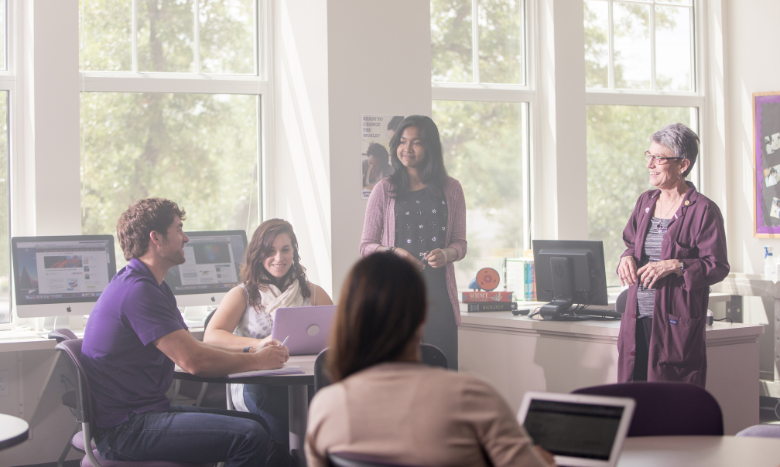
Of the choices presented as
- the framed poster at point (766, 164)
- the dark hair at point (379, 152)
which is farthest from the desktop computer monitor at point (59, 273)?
the framed poster at point (766, 164)

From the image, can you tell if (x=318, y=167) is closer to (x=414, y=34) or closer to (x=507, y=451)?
(x=414, y=34)

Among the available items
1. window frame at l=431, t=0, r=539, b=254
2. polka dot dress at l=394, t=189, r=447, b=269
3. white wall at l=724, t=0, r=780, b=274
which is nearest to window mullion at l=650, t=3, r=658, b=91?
white wall at l=724, t=0, r=780, b=274

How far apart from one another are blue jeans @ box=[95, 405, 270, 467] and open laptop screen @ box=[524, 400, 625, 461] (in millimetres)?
1291

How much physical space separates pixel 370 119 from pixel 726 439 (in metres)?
2.81

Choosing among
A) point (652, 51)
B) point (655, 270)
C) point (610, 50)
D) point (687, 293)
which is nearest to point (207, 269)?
point (655, 270)

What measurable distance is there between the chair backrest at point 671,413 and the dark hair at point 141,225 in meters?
1.65

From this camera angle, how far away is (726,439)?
5.90 ft

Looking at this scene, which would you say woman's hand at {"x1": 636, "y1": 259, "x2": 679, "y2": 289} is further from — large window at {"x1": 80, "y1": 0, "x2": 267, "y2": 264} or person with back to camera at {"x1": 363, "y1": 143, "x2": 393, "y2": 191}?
large window at {"x1": 80, "y1": 0, "x2": 267, "y2": 264}

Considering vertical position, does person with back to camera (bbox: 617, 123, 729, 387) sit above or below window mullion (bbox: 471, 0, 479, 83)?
below

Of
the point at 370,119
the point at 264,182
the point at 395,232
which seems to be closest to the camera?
the point at 395,232

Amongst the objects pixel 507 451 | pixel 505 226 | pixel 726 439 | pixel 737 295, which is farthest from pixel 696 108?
pixel 507 451

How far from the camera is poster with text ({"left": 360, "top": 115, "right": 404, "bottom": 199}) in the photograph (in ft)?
13.6

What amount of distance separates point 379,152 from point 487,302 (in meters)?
1.08

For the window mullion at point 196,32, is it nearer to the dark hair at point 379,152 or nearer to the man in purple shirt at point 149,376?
the dark hair at point 379,152
